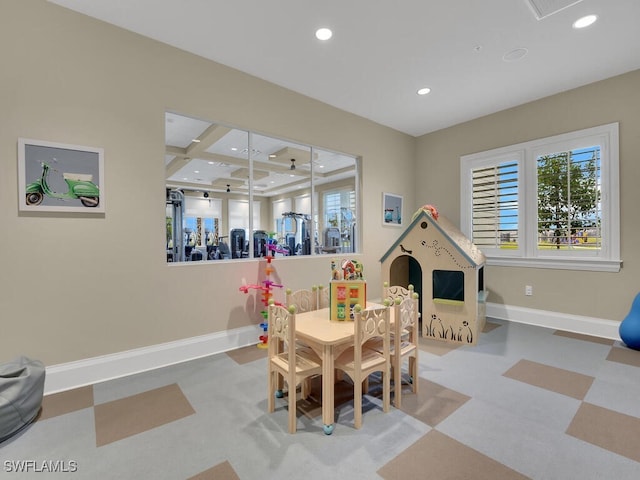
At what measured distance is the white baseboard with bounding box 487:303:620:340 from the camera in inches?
135

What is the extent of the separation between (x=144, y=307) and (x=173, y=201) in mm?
1094

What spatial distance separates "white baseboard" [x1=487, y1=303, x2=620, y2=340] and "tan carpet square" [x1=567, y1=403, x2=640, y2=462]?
2001 millimetres

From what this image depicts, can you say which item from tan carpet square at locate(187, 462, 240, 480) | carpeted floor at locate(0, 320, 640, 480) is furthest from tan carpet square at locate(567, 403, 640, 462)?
tan carpet square at locate(187, 462, 240, 480)

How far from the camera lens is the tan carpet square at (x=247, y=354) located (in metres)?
2.85

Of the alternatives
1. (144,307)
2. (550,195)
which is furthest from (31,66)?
(550,195)

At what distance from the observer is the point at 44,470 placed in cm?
151

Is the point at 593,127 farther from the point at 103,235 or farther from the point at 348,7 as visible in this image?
the point at 103,235

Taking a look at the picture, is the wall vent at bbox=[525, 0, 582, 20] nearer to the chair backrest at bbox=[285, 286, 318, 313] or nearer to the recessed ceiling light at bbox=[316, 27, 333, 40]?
the recessed ceiling light at bbox=[316, 27, 333, 40]

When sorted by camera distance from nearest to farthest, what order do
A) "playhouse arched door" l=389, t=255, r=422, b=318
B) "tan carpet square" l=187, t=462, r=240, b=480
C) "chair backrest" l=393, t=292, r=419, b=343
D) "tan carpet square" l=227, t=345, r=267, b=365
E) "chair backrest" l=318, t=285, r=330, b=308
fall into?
"tan carpet square" l=187, t=462, r=240, b=480 → "chair backrest" l=393, t=292, r=419, b=343 → "chair backrest" l=318, t=285, r=330, b=308 → "tan carpet square" l=227, t=345, r=267, b=365 → "playhouse arched door" l=389, t=255, r=422, b=318

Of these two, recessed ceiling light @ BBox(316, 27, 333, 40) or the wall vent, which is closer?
the wall vent

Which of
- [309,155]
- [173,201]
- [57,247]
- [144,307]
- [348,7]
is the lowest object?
[144,307]

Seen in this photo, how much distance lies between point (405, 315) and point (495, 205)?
3148 millimetres

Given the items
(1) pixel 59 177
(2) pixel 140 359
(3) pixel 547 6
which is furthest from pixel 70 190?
(3) pixel 547 6

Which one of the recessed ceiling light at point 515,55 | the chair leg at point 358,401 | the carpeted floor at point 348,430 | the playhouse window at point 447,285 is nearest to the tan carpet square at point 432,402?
the carpeted floor at point 348,430
